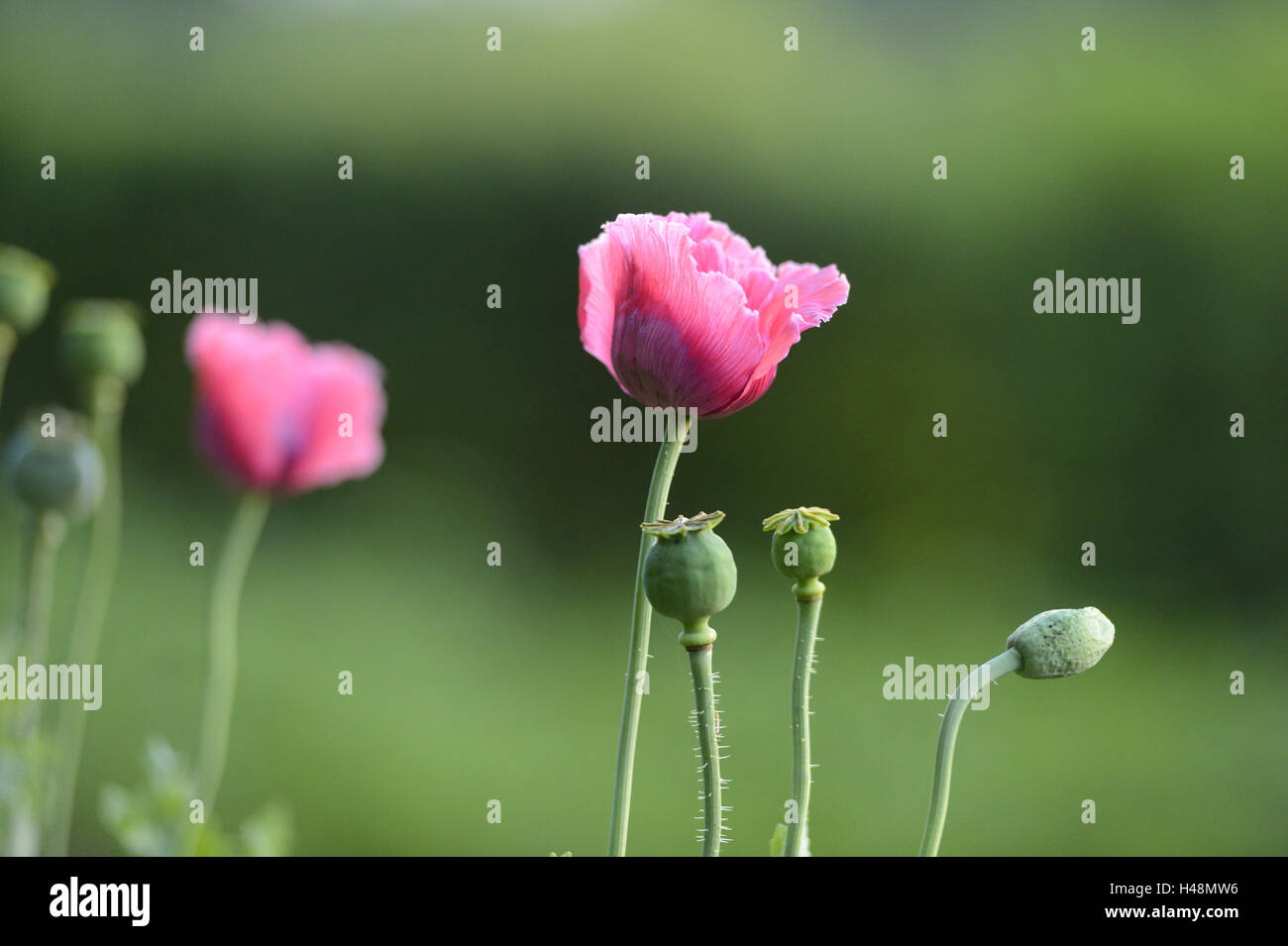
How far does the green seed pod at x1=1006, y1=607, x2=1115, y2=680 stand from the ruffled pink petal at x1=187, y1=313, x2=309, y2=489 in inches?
21.6

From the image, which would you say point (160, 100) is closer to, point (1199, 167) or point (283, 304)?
point (283, 304)

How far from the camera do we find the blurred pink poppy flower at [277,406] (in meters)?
0.91

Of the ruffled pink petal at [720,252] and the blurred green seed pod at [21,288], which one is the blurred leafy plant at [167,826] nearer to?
the blurred green seed pod at [21,288]

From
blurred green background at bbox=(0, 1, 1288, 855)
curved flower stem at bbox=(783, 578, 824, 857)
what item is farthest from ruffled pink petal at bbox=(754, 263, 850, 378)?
blurred green background at bbox=(0, 1, 1288, 855)

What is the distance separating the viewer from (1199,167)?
10.4 feet

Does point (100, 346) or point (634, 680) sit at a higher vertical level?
point (100, 346)

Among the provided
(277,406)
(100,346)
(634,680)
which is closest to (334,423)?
(277,406)

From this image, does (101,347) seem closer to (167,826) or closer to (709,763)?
(167,826)

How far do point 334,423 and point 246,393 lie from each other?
10 cm

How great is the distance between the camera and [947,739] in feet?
1.83

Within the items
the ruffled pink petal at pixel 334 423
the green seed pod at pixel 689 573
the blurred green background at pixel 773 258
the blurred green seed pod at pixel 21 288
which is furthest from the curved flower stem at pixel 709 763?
the blurred green background at pixel 773 258

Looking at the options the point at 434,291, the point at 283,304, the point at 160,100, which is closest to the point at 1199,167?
the point at 434,291

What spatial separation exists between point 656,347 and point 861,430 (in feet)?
8.40

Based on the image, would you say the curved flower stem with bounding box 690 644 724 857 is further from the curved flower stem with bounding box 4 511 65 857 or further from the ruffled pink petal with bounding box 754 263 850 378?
the curved flower stem with bounding box 4 511 65 857
